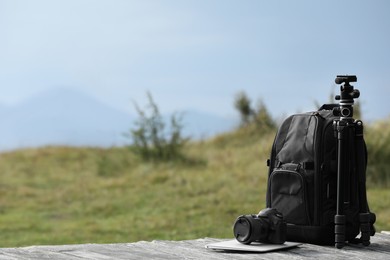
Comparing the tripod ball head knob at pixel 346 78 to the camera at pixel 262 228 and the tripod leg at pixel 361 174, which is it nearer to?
the tripod leg at pixel 361 174

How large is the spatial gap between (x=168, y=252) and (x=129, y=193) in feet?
19.7

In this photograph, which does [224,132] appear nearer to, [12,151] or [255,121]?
[255,121]

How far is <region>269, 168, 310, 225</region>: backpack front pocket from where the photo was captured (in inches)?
134

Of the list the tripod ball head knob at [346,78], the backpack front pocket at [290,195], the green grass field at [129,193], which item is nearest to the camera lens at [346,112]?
the tripod ball head knob at [346,78]

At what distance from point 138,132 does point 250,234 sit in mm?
8024

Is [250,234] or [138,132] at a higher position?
[138,132]

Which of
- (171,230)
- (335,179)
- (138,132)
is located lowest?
(171,230)

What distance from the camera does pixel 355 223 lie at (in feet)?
11.3

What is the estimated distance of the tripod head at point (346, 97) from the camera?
3.37m

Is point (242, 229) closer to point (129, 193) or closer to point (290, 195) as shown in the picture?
point (290, 195)

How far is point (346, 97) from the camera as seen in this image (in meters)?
3.42

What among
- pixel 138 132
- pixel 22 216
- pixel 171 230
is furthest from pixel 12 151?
pixel 171 230

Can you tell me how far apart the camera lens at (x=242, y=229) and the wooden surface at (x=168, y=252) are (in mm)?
136

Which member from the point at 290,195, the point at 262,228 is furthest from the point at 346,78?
the point at 262,228
